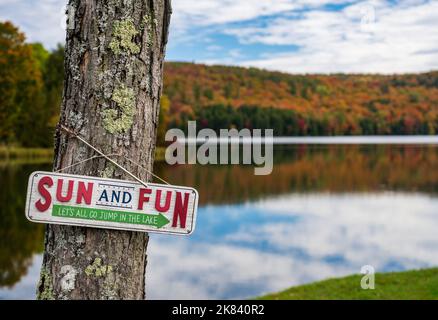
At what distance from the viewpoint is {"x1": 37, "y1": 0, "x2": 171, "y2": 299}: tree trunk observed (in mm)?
2102

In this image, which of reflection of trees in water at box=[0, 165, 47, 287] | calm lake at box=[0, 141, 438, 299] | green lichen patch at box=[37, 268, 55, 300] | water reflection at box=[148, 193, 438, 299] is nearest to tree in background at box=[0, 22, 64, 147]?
calm lake at box=[0, 141, 438, 299]

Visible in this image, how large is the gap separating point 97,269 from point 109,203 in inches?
11.1

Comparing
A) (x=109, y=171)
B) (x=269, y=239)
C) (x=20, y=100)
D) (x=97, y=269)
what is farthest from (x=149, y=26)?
(x=20, y=100)

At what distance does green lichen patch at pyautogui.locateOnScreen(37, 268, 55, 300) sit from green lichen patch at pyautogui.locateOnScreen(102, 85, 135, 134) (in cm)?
67

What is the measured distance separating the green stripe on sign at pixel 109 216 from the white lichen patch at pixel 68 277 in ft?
0.75

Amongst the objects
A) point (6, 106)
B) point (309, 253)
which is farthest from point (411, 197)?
point (6, 106)

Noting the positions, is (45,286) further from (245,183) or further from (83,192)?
(245,183)

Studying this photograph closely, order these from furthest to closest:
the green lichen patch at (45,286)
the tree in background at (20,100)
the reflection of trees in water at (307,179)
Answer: the tree in background at (20,100), the reflection of trees in water at (307,179), the green lichen patch at (45,286)

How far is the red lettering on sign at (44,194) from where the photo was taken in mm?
2039

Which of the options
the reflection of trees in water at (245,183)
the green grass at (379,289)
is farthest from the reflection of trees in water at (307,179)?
the green grass at (379,289)

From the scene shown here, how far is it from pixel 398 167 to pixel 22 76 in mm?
37552

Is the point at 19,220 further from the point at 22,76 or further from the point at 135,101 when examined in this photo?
the point at 22,76

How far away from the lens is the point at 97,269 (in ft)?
6.86

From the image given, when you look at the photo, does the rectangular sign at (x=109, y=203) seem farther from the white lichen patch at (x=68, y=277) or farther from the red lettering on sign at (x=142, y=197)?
the white lichen patch at (x=68, y=277)
